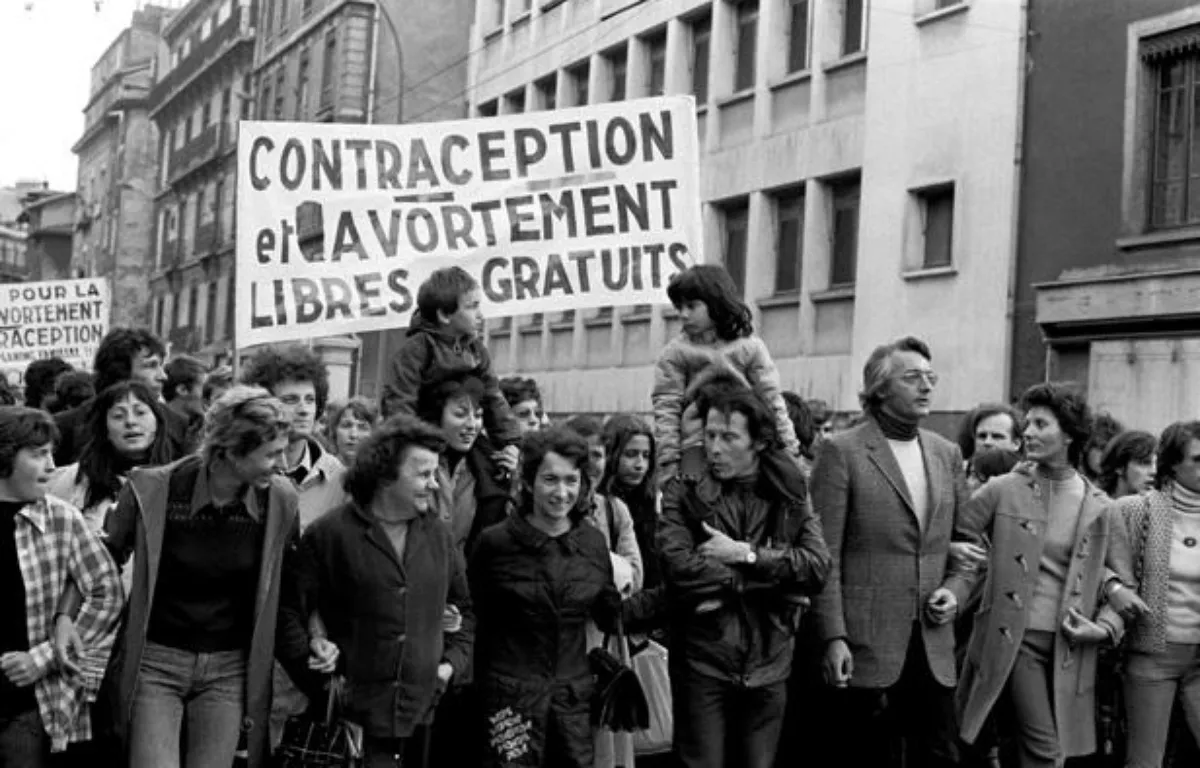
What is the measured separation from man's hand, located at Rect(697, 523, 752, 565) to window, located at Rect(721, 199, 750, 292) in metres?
21.4

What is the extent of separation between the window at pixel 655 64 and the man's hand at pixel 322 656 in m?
25.7

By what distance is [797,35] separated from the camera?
88.0 feet

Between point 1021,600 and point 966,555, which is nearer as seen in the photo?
point 966,555

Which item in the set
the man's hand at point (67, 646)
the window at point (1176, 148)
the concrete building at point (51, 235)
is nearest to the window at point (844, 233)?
the window at point (1176, 148)

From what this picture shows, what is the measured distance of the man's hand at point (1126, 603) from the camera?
7.86 metres

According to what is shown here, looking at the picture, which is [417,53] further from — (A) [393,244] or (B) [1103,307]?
(A) [393,244]

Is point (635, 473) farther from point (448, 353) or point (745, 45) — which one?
point (745, 45)

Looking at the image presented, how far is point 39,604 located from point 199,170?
6048cm

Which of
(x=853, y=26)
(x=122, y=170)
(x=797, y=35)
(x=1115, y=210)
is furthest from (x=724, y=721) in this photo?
(x=122, y=170)

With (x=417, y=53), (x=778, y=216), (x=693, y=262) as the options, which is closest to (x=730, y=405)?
(x=693, y=262)

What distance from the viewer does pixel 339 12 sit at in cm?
4738

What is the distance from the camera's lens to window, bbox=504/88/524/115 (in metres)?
37.3

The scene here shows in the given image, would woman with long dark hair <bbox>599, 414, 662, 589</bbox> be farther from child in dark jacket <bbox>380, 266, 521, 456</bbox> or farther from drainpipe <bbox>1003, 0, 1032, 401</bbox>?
drainpipe <bbox>1003, 0, 1032, 401</bbox>

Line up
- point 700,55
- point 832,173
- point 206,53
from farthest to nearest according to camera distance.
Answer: point 206,53 → point 700,55 → point 832,173
